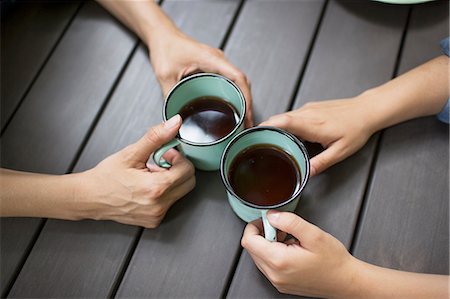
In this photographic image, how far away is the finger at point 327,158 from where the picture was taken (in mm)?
834

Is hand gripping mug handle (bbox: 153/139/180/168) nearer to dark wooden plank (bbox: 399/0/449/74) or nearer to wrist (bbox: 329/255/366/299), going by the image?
wrist (bbox: 329/255/366/299)

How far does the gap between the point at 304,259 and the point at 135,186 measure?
29 cm

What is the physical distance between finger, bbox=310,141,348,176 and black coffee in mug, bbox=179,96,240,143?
5.7 inches

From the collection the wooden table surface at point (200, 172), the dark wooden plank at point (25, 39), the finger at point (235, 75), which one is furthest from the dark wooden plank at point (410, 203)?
the dark wooden plank at point (25, 39)

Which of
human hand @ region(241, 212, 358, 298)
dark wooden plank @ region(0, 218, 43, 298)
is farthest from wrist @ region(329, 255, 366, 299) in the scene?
dark wooden plank @ region(0, 218, 43, 298)

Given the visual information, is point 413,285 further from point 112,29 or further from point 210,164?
point 112,29

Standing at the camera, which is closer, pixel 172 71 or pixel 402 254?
pixel 402 254

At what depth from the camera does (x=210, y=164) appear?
846 millimetres

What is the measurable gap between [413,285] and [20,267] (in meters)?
0.62

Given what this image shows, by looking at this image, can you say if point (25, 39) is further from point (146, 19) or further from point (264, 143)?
point (264, 143)

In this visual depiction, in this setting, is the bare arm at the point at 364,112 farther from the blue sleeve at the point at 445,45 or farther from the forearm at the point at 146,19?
the forearm at the point at 146,19

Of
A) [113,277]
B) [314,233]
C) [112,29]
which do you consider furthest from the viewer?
[112,29]

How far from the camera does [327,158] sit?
2.75 feet

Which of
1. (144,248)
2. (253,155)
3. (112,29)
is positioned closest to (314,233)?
(253,155)
